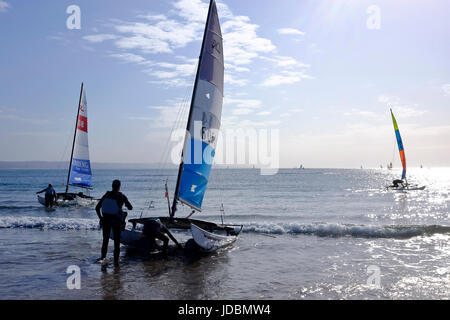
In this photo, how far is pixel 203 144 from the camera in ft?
39.8

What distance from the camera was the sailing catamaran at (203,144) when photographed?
36.7 ft

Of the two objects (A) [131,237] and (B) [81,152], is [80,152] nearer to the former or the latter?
(B) [81,152]

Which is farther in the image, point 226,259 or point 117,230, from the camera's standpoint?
point 226,259

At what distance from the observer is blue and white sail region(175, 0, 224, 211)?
11.5 m

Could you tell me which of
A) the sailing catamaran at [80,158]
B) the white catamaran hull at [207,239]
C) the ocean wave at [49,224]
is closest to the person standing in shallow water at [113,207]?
the white catamaran hull at [207,239]

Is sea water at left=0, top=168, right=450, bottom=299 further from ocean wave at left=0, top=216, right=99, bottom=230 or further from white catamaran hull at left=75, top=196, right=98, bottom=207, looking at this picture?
white catamaran hull at left=75, top=196, right=98, bottom=207

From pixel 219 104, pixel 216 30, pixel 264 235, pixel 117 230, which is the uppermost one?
pixel 216 30

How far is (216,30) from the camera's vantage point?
12.3 meters

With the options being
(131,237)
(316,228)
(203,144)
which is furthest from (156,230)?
(316,228)
